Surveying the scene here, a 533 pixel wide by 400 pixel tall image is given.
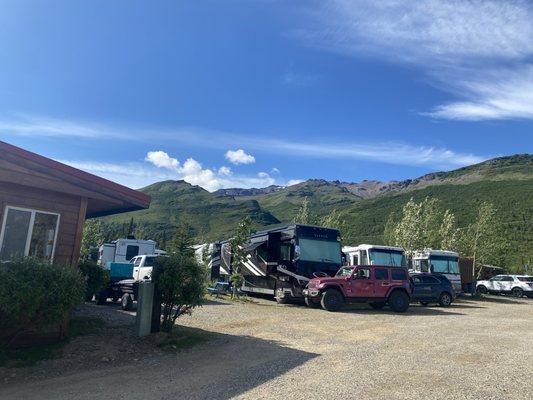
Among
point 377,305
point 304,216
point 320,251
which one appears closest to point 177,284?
point 320,251

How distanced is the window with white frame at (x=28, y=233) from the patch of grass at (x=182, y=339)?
291cm

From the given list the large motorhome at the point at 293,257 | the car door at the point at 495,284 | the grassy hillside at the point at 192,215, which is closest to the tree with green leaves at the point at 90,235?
the large motorhome at the point at 293,257

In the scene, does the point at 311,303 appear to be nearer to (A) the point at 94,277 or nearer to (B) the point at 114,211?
(A) the point at 94,277

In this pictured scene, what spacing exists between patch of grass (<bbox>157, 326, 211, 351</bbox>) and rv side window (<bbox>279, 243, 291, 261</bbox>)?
7848 mm

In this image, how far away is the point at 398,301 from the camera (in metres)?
17.6

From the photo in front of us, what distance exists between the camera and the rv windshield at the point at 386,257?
22711 mm

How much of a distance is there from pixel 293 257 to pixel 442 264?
13.2 metres

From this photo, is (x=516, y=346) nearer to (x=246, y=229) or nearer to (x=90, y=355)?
(x=90, y=355)

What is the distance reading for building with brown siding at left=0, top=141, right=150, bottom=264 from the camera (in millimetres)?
8680

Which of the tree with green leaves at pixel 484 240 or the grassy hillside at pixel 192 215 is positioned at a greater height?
the grassy hillside at pixel 192 215

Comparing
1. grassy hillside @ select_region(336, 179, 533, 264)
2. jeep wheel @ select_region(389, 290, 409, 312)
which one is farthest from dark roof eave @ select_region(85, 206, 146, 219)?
grassy hillside @ select_region(336, 179, 533, 264)

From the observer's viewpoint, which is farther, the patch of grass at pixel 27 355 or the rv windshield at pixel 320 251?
the rv windshield at pixel 320 251

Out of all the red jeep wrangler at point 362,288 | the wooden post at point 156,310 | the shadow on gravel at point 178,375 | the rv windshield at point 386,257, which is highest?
the rv windshield at point 386,257

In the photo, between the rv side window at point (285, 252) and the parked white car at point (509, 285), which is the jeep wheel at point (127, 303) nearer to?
the rv side window at point (285, 252)
